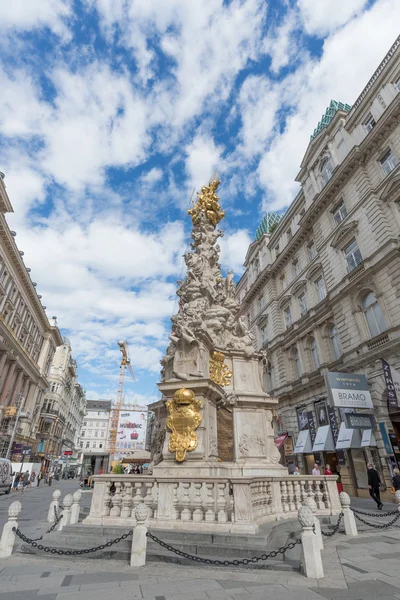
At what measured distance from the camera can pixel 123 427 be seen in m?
57.0

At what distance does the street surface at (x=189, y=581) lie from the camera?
176 inches

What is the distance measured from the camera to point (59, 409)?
2709 inches

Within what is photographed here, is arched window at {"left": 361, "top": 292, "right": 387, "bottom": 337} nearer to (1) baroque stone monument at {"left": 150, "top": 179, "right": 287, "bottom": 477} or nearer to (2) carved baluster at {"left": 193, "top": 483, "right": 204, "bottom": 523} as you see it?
(1) baroque stone monument at {"left": 150, "top": 179, "right": 287, "bottom": 477}

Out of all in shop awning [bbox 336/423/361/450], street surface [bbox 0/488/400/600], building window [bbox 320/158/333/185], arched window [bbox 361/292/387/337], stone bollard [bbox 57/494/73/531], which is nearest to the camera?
street surface [bbox 0/488/400/600]

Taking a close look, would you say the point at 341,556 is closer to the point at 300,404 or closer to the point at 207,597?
the point at 207,597

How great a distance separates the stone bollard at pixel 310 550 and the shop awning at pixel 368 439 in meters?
15.7

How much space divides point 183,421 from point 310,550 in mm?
4490

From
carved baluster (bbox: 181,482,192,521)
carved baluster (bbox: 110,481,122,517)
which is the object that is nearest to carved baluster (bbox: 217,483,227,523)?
carved baluster (bbox: 181,482,192,521)

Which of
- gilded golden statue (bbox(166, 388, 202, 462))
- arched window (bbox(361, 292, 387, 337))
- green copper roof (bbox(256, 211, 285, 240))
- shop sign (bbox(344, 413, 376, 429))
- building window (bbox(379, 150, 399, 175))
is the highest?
green copper roof (bbox(256, 211, 285, 240))

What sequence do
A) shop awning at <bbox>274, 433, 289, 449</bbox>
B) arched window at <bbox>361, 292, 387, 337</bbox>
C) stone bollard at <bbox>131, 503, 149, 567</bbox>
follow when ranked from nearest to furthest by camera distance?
1. stone bollard at <bbox>131, 503, 149, 567</bbox>
2. arched window at <bbox>361, 292, 387, 337</bbox>
3. shop awning at <bbox>274, 433, 289, 449</bbox>

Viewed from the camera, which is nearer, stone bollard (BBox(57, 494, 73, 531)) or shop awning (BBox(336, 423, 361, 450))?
stone bollard (BBox(57, 494, 73, 531))

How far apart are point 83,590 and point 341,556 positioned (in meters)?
4.81

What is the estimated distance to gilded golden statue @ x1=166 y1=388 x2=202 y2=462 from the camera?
8.78 meters

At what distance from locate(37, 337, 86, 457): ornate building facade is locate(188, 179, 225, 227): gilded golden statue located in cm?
5726
